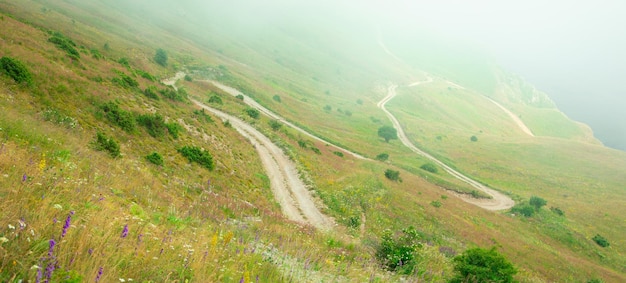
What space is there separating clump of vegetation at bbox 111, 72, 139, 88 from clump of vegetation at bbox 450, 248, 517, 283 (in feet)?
99.2

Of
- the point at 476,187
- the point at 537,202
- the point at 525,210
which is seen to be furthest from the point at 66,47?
the point at 476,187

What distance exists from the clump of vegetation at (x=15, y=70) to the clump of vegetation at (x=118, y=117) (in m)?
4.14

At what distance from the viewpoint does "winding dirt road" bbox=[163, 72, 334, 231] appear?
925 inches

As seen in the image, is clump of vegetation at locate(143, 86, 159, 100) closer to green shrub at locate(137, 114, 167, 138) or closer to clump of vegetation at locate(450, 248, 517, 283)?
green shrub at locate(137, 114, 167, 138)

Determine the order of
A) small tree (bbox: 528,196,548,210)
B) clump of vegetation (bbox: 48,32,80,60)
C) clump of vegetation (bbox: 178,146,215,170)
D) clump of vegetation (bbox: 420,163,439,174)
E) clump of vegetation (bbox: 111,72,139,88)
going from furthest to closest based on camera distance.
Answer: clump of vegetation (bbox: 420,163,439,174) → small tree (bbox: 528,196,548,210) → clump of vegetation (bbox: 111,72,139,88) → clump of vegetation (bbox: 48,32,80,60) → clump of vegetation (bbox: 178,146,215,170)

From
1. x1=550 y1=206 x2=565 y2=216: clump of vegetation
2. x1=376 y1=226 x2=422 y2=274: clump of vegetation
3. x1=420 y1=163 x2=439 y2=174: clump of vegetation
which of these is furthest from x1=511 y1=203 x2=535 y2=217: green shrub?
x1=376 y1=226 x2=422 y2=274: clump of vegetation

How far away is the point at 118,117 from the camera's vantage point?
2128 centimetres

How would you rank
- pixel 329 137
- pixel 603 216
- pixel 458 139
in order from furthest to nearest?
pixel 458 139, pixel 329 137, pixel 603 216

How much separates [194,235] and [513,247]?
34.7m

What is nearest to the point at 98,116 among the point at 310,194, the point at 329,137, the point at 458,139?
the point at 310,194

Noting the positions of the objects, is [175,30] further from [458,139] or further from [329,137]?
[458,139]

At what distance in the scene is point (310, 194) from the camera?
2905cm

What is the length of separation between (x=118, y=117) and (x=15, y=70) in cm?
567

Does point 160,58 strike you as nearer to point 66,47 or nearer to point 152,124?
point 66,47
